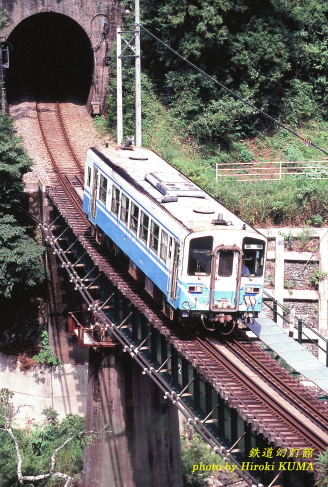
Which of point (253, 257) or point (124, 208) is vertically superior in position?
point (124, 208)

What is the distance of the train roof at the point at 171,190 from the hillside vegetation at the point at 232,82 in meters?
9.87

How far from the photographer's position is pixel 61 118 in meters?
42.4

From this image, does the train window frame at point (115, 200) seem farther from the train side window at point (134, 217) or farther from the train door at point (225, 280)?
the train door at point (225, 280)

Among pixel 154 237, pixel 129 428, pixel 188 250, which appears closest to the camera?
pixel 188 250

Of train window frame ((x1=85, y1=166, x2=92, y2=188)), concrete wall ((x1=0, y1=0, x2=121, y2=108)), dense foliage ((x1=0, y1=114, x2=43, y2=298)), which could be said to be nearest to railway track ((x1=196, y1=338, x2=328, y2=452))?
train window frame ((x1=85, y1=166, x2=92, y2=188))

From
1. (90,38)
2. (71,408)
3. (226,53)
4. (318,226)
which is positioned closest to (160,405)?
(71,408)

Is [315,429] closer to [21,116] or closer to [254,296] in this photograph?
[254,296]

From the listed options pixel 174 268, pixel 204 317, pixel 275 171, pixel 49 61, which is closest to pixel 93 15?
pixel 49 61

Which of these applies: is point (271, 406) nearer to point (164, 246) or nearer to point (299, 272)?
point (164, 246)

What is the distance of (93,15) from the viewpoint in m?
42.8

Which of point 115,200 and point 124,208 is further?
point 115,200

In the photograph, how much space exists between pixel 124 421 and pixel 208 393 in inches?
422

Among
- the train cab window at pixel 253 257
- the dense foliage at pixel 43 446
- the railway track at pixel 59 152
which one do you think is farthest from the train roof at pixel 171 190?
the dense foliage at pixel 43 446

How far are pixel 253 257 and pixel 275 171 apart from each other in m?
17.4
